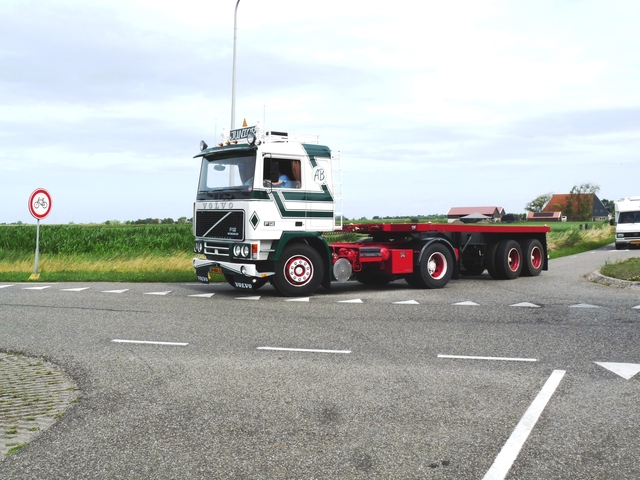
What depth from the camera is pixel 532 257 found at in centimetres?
1756

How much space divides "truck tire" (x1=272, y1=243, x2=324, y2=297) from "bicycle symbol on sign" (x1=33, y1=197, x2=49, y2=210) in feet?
25.8

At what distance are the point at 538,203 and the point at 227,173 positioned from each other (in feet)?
468

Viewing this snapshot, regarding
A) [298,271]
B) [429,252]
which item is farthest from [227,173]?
[429,252]

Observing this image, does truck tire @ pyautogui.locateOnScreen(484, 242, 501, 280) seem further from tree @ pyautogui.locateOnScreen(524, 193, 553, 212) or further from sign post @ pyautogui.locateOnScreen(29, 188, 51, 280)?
tree @ pyautogui.locateOnScreen(524, 193, 553, 212)

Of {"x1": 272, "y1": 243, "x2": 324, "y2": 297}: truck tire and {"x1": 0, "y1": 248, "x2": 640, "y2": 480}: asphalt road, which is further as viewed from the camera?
{"x1": 272, "y1": 243, "x2": 324, "y2": 297}: truck tire

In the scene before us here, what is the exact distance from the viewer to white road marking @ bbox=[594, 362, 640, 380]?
6.34 metres

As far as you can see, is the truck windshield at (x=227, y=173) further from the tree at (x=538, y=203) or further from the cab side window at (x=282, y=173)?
the tree at (x=538, y=203)

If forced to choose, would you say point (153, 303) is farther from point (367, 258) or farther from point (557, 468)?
point (557, 468)

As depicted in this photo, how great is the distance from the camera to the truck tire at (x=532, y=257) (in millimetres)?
17297

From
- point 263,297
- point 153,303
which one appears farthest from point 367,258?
point 153,303

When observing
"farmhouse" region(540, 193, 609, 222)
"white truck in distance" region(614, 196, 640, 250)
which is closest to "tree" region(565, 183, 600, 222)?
"farmhouse" region(540, 193, 609, 222)

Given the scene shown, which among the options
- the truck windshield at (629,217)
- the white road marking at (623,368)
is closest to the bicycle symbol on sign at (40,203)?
the white road marking at (623,368)

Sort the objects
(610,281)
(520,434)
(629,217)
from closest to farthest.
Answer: (520,434)
(610,281)
(629,217)

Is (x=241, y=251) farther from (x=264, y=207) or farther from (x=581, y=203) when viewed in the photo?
(x=581, y=203)
